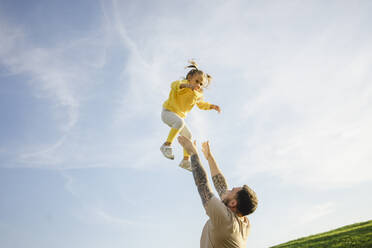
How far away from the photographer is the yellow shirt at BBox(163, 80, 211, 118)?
240 inches

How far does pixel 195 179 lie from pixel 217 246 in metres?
0.83

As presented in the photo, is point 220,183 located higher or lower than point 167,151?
lower

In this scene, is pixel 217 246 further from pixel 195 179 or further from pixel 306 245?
pixel 306 245

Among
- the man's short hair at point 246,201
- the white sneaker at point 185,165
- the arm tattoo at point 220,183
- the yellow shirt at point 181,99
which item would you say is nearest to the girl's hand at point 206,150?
the arm tattoo at point 220,183

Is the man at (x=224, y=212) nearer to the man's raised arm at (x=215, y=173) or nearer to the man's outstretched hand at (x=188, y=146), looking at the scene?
the man's outstretched hand at (x=188, y=146)

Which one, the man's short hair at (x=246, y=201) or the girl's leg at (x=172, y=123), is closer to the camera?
the man's short hair at (x=246, y=201)

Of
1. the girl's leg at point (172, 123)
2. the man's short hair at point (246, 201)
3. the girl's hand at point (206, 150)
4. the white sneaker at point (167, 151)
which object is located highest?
the girl's leg at point (172, 123)

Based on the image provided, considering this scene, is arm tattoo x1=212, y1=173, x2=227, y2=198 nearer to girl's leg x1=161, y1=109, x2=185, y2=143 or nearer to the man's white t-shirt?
the man's white t-shirt

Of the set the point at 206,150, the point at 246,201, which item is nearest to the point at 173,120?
the point at 206,150

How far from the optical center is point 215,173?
5.04 meters

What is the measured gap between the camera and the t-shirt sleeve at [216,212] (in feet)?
11.3

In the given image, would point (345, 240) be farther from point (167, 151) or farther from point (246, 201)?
point (246, 201)

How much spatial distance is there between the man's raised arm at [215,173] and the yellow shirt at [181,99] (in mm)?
1208

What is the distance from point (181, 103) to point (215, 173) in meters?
1.86
